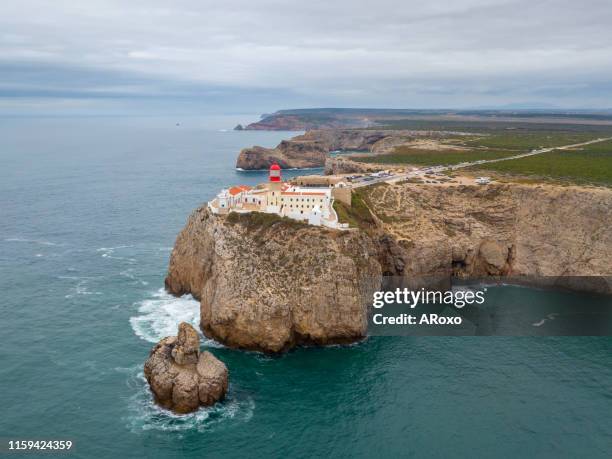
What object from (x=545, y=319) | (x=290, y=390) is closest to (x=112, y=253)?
(x=290, y=390)

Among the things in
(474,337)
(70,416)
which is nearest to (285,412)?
(70,416)

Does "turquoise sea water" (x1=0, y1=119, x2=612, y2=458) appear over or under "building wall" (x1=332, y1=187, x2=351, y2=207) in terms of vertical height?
under

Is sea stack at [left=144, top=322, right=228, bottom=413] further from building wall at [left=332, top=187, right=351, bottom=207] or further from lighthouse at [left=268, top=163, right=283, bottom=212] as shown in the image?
building wall at [left=332, top=187, right=351, bottom=207]

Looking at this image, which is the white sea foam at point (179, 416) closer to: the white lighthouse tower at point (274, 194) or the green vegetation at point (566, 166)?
the white lighthouse tower at point (274, 194)

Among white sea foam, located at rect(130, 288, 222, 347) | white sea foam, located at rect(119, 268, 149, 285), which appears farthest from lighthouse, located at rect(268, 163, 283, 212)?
white sea foam, located at rect(119, 268, 149, 285)

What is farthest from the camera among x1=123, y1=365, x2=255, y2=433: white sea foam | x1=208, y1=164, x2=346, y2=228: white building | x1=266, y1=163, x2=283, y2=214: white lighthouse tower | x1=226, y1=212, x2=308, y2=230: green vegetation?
x1=266, y1=163, x2=283, y2=214: white lighthouse tower

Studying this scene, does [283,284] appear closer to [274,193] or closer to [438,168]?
[274,193]

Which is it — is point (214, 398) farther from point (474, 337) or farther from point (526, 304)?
point (526, 304)
